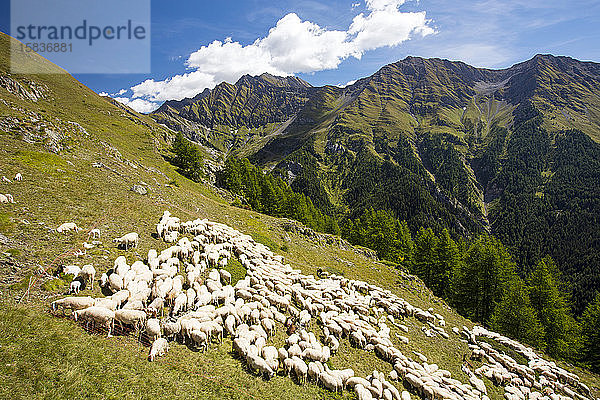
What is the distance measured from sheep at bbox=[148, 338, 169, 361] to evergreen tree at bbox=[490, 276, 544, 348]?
4402cm

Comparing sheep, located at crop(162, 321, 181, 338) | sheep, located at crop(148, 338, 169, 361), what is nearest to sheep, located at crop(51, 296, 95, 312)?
sheep, located at crop(162, 321, 181, 338)

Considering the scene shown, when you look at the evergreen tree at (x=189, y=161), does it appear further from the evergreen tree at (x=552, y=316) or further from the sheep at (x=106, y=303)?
the evergreen tree at (x=552, y=316)

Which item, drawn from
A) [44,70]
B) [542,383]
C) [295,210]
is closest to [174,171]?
[295,210]

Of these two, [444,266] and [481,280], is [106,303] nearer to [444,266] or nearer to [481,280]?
[481,280]

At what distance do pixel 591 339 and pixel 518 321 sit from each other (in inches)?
818

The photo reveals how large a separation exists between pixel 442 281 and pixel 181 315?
5333cm

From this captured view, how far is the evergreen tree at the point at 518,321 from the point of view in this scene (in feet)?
111

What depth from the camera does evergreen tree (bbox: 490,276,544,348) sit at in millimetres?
33941

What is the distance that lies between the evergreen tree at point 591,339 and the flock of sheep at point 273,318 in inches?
1065

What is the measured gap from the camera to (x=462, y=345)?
24.2 m

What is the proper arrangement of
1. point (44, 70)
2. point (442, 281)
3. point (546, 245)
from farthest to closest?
1. point (546, 245)
2. point (44, 70)
3. point (442, 281)

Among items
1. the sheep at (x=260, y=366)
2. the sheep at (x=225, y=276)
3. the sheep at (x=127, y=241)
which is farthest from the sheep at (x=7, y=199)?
the sheep at (x=260, y=366)

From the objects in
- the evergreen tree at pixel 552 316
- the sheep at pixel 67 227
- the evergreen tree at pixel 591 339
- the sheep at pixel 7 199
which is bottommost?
the evergreen tree at pixel 591 339

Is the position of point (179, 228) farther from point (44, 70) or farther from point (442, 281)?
point (44, 70)
